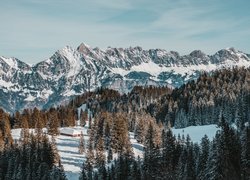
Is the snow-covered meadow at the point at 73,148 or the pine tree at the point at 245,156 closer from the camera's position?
the pine tree at the point at 245,156

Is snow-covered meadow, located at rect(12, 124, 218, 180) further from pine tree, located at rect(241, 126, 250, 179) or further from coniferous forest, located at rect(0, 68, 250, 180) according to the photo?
pine tree, located at rect(241, 126, 250, 179)

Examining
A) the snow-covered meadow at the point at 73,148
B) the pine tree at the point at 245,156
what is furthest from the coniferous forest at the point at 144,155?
the snow-covered meadow at the point at 73,148

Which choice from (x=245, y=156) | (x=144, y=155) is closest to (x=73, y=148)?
(x=144, y=155)

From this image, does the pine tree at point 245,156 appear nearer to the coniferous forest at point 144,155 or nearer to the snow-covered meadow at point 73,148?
the coniferous forest at point 144,155

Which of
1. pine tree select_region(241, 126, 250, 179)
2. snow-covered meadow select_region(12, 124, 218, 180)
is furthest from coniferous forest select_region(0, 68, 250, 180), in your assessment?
snow-covered meadow select_region(12, 124, 218, 180)

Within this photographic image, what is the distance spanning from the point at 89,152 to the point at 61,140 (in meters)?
37.4

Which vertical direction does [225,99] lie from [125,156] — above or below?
above

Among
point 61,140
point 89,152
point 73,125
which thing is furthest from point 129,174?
point 73,125

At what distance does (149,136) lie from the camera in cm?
12475

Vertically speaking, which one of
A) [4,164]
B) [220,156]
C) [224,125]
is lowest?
[4,164]

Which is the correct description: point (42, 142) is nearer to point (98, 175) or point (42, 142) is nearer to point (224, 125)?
point (98, 175)

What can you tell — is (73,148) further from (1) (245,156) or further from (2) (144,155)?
(1) (245,156)

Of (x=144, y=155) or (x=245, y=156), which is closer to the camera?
(x=245, y=156)

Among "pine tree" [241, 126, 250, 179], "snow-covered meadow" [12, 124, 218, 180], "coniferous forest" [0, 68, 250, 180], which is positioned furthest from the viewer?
"snow-covered meadow" [12, 124, 218, 180]
